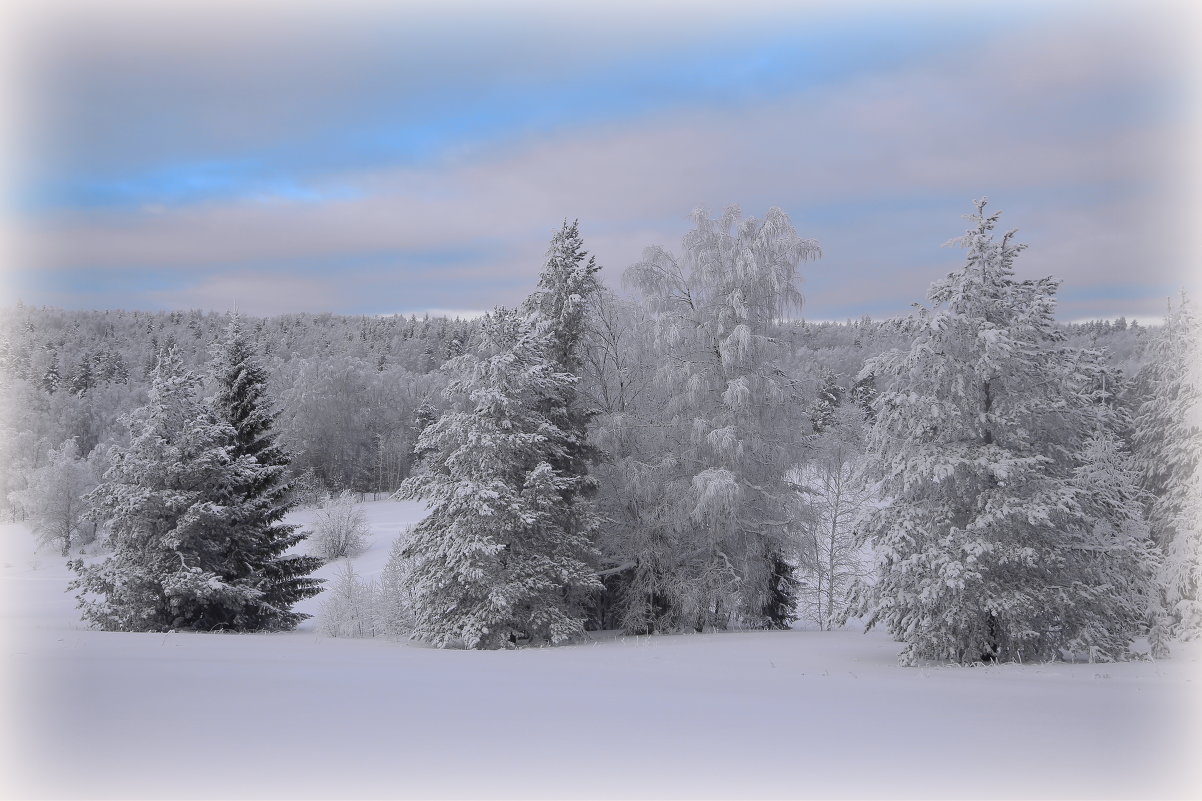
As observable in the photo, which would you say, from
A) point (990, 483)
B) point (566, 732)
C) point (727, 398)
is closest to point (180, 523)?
point (727, 398)

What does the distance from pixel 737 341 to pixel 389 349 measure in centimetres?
12614

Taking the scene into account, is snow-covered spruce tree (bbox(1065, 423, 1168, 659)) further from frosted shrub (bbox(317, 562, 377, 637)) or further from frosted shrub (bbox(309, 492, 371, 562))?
frosted shrub (bbox(309, 492, 371, 562))

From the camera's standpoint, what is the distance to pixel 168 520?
24375 millimetres

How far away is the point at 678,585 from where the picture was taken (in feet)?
83.3

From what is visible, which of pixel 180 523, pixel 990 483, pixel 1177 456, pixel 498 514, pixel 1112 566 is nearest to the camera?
pixel 990 483

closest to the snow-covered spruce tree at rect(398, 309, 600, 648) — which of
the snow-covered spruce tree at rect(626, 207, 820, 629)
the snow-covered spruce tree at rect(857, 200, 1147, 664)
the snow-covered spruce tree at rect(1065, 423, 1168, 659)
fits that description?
the snow-covered spruce tree at rect(626, 207, 820, 629)

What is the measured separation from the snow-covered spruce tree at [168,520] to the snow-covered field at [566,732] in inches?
419

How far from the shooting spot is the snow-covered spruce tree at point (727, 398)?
82.9ft

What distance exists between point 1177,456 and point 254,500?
26251 mm

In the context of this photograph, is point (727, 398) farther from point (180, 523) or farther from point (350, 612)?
point (350, 612)

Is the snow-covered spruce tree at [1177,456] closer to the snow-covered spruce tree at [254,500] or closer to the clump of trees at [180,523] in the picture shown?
the clump of trees at [180,523]

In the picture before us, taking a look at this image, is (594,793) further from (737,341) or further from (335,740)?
(737,341)

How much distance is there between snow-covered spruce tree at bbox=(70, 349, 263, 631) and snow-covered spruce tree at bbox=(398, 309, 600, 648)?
5.92 metres

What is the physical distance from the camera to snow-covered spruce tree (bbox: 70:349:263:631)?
925 inches
